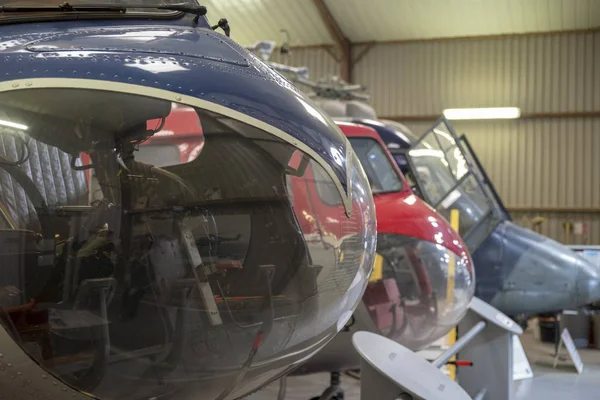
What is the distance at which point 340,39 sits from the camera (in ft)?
56.4

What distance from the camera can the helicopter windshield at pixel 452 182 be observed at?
304 inches

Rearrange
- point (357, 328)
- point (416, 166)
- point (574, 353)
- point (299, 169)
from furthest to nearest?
point (574, 353) → point (416, 166) → point (357, 328) → point (299, 169)

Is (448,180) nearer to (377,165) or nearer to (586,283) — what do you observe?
(586,283)

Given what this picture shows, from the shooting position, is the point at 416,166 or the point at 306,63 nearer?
the point at 416,166

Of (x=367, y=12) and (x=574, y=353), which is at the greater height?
(x=367, y=12)

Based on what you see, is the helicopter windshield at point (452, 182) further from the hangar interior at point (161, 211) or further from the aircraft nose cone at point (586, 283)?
the hangar interior at point (161, 211)

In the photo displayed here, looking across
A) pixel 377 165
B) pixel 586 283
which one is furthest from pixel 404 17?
pixel 377 165

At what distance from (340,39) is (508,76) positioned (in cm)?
382

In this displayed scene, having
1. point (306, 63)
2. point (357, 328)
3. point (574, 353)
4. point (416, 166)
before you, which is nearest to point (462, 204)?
point (416, 166)

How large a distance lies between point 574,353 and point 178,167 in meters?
8.62

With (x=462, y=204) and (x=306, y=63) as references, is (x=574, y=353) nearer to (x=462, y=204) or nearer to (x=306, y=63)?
(x=462, y=204)

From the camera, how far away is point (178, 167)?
6.13 feet

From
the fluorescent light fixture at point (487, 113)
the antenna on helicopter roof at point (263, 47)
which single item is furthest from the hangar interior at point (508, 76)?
the antenna on helicopter roof at point (263, 47)

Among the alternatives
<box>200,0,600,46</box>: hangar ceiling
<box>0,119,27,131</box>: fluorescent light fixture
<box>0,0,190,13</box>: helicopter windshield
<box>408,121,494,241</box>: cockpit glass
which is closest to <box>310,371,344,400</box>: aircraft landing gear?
<box>0,0,190,13</box>: helicopter windshield
